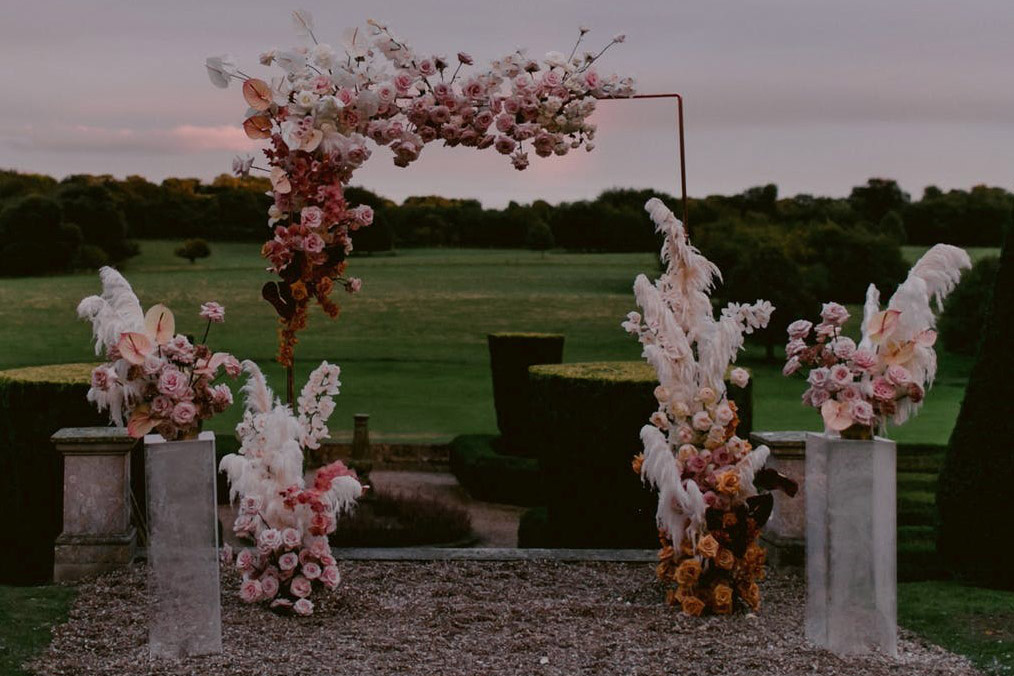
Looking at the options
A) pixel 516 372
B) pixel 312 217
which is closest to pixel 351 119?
pixel 312 217

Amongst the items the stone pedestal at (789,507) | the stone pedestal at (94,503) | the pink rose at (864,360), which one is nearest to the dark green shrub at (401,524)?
the stone pedestal at (94,503)

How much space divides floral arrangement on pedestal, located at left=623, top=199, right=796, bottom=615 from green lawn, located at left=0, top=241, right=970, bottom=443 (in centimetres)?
989

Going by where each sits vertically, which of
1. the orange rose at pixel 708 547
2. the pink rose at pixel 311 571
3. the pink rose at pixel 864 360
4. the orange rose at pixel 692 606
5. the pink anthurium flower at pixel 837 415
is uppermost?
the pink rose at pixel 864 360

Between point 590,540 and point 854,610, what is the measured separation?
8.74 ft

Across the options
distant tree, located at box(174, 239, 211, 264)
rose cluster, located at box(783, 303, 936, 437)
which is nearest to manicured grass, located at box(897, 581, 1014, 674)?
rose cluster, located at box(783, 303, 936, 437)

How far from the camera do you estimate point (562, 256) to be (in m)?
18.3

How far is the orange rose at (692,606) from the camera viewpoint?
5594 millimetres

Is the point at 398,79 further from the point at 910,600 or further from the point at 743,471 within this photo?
the point at 910,600

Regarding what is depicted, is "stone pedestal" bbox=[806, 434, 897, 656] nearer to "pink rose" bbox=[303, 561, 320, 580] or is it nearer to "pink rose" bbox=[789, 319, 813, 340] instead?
"pink rose" bbox=[789, 319, 813, 340]

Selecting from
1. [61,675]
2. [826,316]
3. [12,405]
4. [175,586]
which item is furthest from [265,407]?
[826,316]

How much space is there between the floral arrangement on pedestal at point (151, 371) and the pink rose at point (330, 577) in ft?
3.79

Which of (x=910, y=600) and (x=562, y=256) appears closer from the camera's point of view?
(x=910, y=600)

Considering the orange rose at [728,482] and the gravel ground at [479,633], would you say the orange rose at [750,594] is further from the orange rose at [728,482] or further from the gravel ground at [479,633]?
the orange rose at [728,482]

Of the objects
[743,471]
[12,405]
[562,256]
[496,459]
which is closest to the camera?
[743,471]
